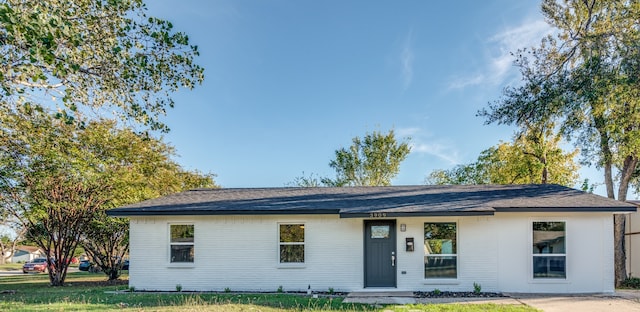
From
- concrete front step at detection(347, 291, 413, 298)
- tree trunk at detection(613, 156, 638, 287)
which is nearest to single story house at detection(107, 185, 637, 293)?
concrete front step at detection(347, 291, 413, 298)

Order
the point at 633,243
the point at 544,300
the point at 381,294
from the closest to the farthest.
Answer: the point at 544,300 < the point at 381,294 < the point at 633,243

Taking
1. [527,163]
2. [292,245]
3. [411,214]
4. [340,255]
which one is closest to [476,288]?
[411,214]

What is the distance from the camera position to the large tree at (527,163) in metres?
21.2

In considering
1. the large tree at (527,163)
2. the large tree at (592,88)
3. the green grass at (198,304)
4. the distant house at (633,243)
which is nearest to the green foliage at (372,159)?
the large tree at (527,163)

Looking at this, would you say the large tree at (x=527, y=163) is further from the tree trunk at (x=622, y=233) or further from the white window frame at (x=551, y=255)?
the white window frame at (x=551, y=255)

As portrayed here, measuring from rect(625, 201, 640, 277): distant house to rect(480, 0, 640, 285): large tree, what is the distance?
1210 mm

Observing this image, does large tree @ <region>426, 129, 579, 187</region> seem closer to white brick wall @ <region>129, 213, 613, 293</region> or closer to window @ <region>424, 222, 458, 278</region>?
white brick wall @ <region>129, 213, 613, 293</region>

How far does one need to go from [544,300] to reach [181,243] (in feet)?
33.2

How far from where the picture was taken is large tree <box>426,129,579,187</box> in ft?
69.6

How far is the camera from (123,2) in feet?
23.7

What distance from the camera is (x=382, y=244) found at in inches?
488

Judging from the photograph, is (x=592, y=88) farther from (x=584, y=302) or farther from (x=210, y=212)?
(x=210, y=212)

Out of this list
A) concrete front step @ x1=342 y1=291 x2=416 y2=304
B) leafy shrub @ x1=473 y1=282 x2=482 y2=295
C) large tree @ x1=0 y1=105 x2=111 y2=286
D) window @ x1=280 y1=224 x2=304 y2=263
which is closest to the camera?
concrete front step @ x1=342 y1=291 x2=416 y2=304

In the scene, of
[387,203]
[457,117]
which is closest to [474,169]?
[457,117]
